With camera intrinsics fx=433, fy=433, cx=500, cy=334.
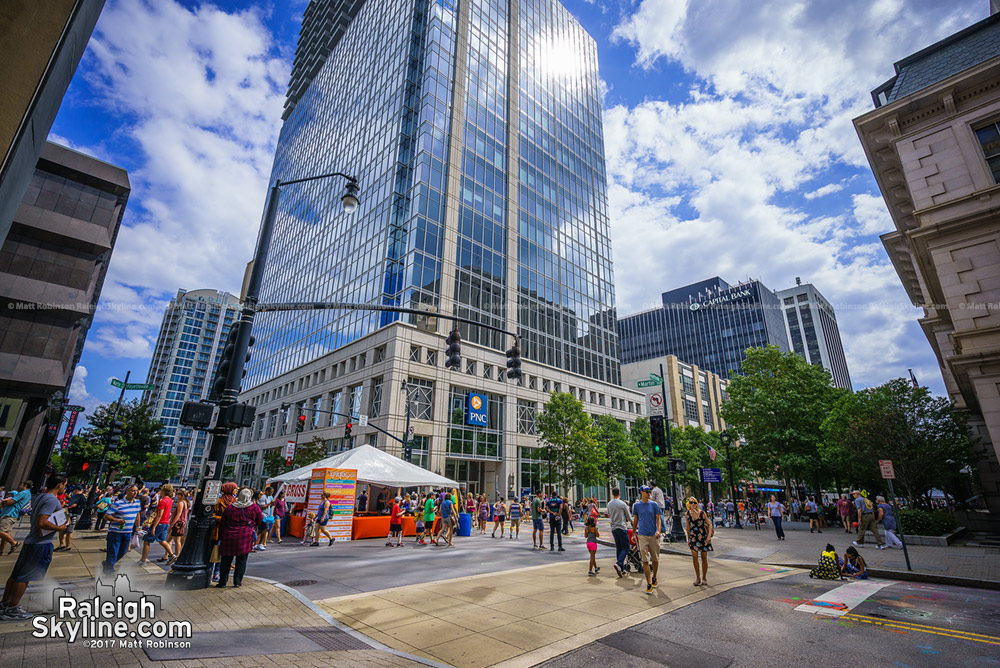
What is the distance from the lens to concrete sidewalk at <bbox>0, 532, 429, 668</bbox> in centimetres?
484

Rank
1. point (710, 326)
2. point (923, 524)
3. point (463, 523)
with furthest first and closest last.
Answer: point (710, 326) < point (463, 523) < point (923, 524)

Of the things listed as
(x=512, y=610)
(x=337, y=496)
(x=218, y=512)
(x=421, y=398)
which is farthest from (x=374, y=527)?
(x=421, y=398)

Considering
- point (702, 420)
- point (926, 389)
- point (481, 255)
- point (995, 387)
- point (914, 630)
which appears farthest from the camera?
point (702, 420)

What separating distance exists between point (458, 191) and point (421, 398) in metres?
22.5

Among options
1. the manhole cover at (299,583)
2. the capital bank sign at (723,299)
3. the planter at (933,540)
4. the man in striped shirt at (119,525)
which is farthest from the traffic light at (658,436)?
the capital bank sign at (723,299)

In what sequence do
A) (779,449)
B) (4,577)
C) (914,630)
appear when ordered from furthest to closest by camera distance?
(779,449) < (4,577) < (914,630)

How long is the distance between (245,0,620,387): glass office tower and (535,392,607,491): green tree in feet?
36.3

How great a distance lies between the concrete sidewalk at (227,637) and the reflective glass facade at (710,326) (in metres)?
114

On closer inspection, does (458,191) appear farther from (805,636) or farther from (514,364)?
(805,636)

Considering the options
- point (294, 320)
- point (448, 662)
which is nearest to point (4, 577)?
point (448, 662)

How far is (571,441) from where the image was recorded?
Result: 123 feet

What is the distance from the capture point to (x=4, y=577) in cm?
967

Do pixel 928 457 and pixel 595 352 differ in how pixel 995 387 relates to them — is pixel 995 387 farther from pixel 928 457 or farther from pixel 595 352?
pixel 595 352

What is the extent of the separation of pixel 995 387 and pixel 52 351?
42.2 metres
